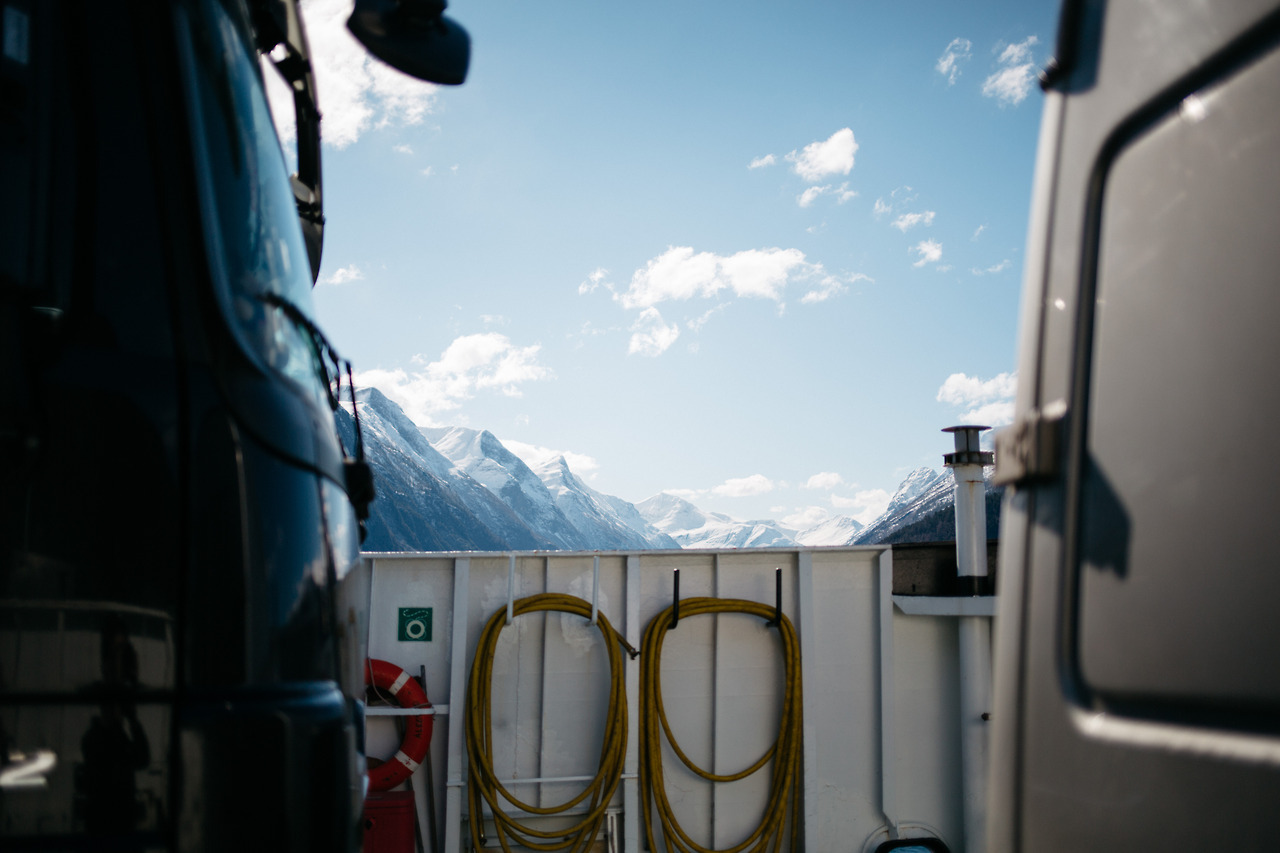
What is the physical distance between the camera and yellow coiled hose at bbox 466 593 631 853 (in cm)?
430

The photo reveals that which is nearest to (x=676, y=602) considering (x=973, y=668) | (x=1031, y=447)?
(x=973, y=668)

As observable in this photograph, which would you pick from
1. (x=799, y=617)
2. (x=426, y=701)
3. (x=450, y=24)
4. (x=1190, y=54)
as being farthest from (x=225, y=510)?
(x=799, y=617)

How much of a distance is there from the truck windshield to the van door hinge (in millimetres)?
898

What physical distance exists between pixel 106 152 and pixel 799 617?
14.0ft

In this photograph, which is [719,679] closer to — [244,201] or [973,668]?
[973,668]

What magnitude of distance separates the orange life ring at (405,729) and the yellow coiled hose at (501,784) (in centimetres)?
24

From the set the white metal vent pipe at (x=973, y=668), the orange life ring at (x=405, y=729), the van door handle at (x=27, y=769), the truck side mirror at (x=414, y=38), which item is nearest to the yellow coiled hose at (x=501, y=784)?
the orange life ring at (x=405, y=729)

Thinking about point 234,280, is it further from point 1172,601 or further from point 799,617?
point 799,617

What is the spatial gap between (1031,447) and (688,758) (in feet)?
13.3

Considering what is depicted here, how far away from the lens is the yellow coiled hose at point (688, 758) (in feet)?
14.5

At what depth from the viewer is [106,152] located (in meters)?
0.97

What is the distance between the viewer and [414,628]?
14.9 ft

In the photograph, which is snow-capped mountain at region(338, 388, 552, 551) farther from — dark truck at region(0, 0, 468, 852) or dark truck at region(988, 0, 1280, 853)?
dark truck at region(988, 0, 1280, 853)

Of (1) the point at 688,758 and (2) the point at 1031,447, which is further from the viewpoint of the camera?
(1) the point at 688,758
